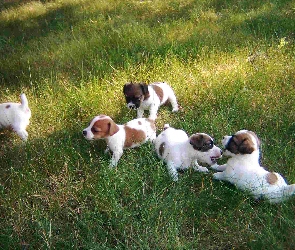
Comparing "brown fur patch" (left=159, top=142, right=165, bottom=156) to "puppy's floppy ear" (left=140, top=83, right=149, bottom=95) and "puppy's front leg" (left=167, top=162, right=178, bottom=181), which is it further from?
"puppy's floppy ear" (left=140, top=83, right=149, bottom=95)

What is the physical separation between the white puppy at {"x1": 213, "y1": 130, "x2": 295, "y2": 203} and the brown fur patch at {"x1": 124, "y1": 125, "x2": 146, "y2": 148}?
112cm

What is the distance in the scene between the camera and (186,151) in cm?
446

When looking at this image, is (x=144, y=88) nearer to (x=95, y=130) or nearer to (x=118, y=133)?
(x=118, y=133)

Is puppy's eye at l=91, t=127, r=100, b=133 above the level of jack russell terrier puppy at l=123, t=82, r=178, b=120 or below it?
above

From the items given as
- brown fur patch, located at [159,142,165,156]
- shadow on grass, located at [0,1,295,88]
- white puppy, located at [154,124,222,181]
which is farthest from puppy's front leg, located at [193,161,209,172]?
shadow on grass, located at [0,1,295,88]

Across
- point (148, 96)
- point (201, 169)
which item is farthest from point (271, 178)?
point (148, 96)

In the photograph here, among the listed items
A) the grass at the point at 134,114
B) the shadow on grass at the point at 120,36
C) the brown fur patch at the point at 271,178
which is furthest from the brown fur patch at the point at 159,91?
the brown fur patch at the point at 271,178

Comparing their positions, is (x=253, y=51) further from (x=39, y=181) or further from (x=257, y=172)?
(x=39, y=181)

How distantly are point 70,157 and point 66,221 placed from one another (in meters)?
1.04

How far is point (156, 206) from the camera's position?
12.3ft

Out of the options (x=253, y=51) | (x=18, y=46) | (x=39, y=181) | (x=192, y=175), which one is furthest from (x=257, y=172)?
(x=18, y=46)

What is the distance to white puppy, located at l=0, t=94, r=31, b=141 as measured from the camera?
17.3ft

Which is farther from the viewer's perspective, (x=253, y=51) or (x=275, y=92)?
(x=253, y=51)

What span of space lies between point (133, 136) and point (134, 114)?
911mm
